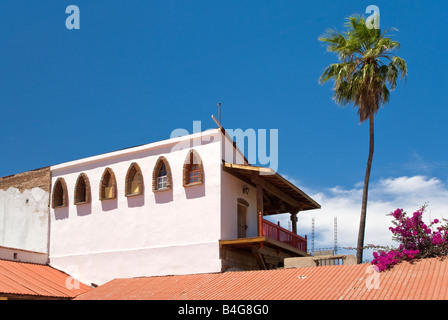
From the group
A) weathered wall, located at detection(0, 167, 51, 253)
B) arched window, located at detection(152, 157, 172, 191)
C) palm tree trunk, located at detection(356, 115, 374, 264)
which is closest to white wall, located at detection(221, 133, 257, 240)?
arched window, located at detection(152, 157, 172, 191)

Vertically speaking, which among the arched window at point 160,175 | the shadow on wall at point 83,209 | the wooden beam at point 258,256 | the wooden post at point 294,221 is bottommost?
the wooden beam at point 258,256

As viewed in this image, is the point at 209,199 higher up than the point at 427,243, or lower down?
higher up

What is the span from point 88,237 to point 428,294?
1436 cm

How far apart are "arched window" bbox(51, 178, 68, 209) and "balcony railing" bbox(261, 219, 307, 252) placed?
8838mm

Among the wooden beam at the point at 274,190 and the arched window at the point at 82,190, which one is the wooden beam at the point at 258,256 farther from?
the arched window at the point at 82,190

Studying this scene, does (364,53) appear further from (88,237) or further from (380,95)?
(88,237)

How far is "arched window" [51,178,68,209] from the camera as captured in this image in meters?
25.0

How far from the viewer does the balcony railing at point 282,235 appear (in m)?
21.7

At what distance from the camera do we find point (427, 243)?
651 inches

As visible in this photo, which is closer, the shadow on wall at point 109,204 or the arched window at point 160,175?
the arched window at point 160,175

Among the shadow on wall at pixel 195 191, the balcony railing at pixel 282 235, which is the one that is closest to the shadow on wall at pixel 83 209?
the shadow on wall at pixel 195 191

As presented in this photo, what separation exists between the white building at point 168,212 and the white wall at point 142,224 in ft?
0.12
